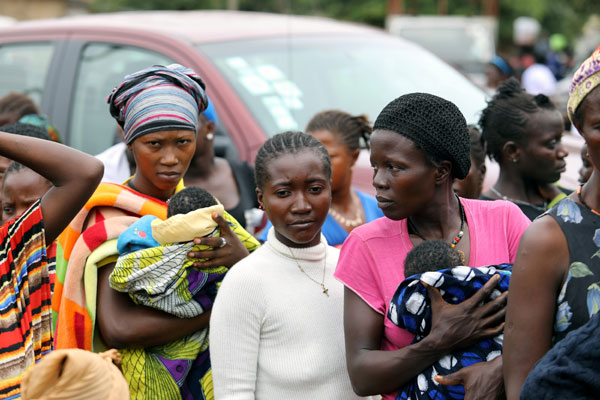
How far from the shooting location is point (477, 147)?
13.0ft

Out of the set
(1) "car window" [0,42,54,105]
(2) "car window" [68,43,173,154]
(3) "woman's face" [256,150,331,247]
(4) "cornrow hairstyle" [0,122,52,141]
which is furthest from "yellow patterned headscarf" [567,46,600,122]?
(1) "car window" [0,42,54,105]

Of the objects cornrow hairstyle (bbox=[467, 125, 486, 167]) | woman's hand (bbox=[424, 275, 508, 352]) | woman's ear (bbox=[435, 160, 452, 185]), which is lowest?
cornrow hairstyle (bbox=[467, 125, 486, 167])

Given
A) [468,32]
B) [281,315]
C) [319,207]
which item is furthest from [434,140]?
[468,32]

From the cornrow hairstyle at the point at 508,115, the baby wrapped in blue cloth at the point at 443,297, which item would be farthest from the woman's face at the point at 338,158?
the baby wrapped in blue cloth at the point at 443,297

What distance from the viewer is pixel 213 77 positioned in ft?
15.6

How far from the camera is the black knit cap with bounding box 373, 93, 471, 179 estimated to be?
255 cm

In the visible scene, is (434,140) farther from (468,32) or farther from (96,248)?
(468,32)

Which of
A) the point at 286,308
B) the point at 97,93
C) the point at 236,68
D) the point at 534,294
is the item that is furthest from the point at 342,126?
the point at 534,294

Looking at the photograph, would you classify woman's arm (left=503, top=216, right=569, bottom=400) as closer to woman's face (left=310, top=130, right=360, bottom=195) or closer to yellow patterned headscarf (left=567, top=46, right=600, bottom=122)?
yellow patterned headscarf (left=567, top=46, right=600, bottom=122)

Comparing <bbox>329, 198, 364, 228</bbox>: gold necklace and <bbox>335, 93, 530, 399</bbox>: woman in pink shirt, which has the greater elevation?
<bbox>335, 93, 530, 399</bbox>: woman in pink shirt

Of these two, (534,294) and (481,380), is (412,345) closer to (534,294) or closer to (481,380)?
(481,380)

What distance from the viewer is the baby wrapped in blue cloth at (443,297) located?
2.34m

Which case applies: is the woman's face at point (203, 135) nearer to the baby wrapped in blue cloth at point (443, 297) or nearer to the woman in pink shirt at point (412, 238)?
the woman in pink shirt at point (412, 238)

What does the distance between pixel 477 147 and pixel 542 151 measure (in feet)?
1.05
